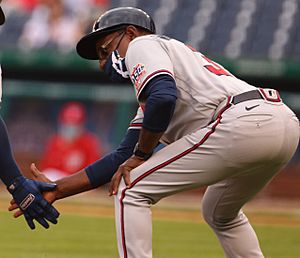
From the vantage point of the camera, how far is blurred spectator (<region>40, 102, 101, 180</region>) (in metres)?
13.4

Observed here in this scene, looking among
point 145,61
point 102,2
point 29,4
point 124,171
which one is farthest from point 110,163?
point 29,4

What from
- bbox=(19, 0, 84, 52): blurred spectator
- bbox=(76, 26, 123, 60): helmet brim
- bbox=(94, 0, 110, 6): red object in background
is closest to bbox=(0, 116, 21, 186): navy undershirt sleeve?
bbox=(76, 26, 123, 60): helmet brim

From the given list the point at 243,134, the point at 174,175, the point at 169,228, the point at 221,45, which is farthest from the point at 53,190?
the point at 221,45

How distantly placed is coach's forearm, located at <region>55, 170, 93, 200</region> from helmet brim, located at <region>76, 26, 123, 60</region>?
646 millimetres

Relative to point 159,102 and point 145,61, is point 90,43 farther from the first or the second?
point 159,102

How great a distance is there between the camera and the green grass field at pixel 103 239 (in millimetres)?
7043

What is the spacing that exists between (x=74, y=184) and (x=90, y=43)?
29.8 inches

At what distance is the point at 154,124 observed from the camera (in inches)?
172

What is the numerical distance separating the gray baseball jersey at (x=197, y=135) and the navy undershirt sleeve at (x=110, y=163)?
0.90ft

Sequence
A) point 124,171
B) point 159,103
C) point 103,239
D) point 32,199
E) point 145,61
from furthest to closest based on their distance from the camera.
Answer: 1. point 103,239
2. point 32,199
3. point 124,171
4. point 145,61
5. point 159,103

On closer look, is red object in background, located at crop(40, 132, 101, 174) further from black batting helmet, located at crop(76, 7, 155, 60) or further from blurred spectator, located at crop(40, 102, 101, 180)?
black batting helmet, located at crop(76, 7, 155, 60)

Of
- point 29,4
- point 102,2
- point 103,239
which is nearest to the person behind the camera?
point 103,239

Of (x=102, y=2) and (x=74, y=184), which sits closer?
(x=74, y=184)

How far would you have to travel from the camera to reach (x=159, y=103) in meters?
4.31
